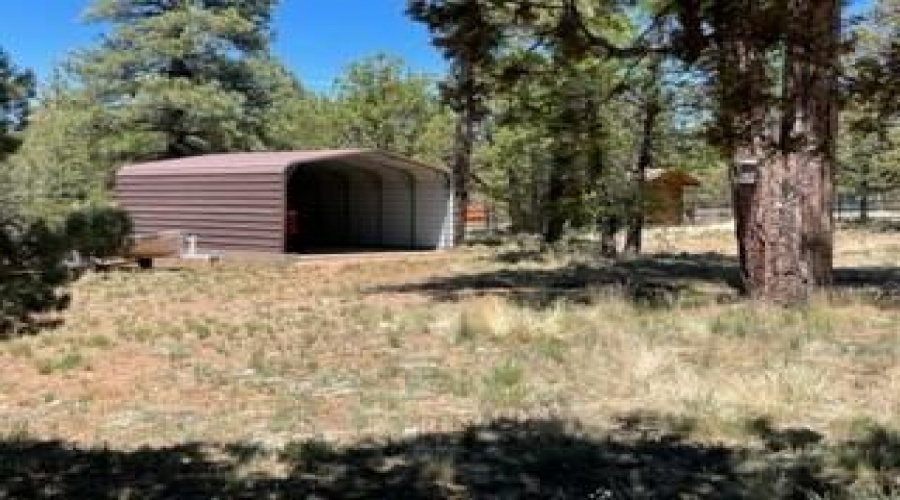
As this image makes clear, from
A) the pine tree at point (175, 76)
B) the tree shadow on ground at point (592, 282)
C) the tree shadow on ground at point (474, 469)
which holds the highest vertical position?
the pine tree at point (175, 76)

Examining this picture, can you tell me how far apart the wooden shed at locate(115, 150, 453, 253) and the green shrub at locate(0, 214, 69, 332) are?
2358 centimetres

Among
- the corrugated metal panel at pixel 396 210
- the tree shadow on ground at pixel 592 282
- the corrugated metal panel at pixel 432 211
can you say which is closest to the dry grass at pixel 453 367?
the tree shadow on ground at pixel 592 282

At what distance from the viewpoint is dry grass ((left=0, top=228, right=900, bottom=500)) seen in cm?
804

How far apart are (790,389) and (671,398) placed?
2.62 ft

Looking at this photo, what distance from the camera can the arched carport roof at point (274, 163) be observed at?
93.6 feet

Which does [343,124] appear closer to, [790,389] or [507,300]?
[507,300]

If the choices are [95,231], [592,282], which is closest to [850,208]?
[592,282]

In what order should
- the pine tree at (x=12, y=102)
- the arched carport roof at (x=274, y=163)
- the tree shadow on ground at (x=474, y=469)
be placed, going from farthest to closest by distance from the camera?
the arched carport roof at (x=274, y=163), the tree shadow on ground at (x=474, y=469), the pine tree at (x=12, y=102)

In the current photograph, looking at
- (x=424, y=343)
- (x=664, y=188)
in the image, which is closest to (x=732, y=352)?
(x=424, y=343)

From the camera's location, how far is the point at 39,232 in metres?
4.39

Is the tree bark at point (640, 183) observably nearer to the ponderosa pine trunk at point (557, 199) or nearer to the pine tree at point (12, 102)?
the ponderosa pine trunk at point (557, 199)

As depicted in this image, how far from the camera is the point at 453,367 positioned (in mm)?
10328

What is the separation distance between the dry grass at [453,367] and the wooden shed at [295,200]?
11.2m

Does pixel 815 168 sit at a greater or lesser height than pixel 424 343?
greater
